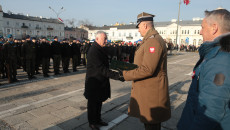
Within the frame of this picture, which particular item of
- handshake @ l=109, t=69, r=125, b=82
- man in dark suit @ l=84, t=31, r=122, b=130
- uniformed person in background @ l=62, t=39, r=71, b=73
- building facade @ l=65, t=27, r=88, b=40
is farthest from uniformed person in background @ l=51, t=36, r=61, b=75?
building facade @ l=65, t=27, r=88, b=40

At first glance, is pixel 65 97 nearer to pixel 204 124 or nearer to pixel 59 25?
pixel 204 124

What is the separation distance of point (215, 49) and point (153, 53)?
863mm

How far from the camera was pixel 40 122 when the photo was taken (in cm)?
363

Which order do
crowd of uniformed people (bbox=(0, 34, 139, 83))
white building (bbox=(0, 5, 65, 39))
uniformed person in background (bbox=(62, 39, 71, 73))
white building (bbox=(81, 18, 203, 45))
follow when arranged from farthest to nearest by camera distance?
white building (bbox=(81, 18, 203, 45)) < white building (bbox=(0, 5, 65, 39)) < uniformed person in background (bbox=(62, 39, 71, 73)) < crowd of uniformed people (bbox=(0, 34, 139, 83))

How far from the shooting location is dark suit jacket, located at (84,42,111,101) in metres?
3.01

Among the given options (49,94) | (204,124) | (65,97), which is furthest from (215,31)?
(49,94)

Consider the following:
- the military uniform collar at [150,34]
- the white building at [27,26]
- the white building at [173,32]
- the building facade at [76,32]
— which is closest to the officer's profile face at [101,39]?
the military uniform collar at [150,34]

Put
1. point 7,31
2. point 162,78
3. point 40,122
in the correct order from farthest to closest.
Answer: point 7,31 < point 40,122 < point 162,78

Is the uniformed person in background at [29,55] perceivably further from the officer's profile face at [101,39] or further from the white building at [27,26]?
the white building at [27,26]

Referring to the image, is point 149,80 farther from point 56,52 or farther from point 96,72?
point 56,52

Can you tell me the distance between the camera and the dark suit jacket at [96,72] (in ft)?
9.87

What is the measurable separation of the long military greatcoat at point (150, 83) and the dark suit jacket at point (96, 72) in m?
0.82

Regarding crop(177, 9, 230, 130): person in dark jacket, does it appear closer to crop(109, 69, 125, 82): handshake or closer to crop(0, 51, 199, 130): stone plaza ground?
crop(109, 69, 125, 82): handshake

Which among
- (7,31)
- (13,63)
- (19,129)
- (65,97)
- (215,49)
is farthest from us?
(7,31)
